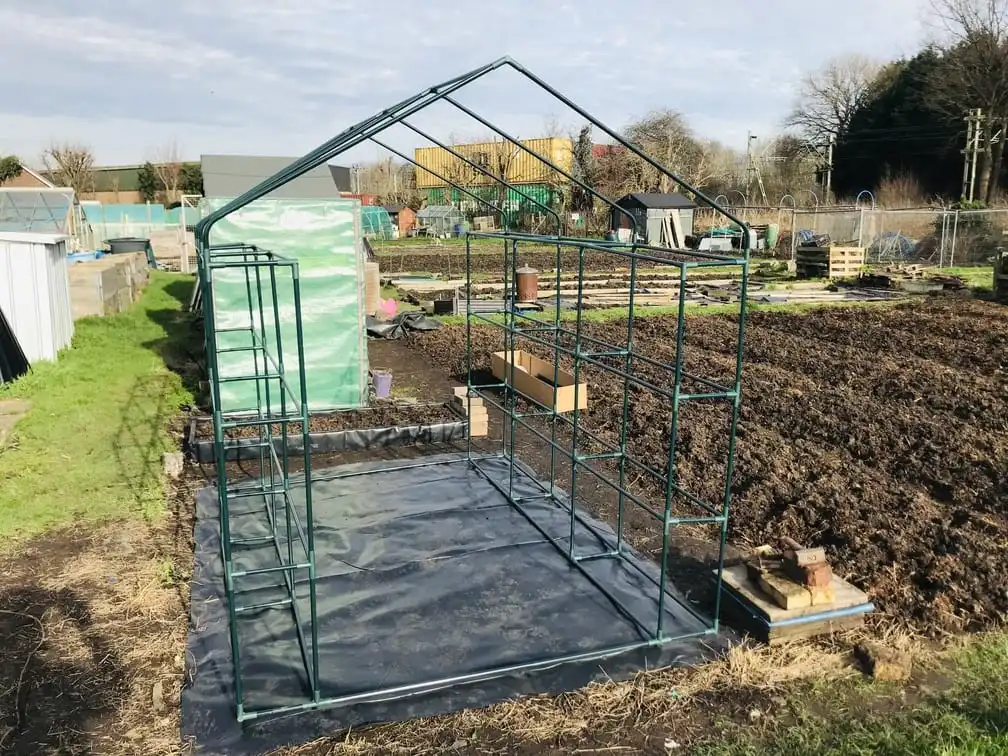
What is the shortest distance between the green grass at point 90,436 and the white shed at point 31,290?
0.35 m

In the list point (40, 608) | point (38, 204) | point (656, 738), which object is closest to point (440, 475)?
point (40, 608)

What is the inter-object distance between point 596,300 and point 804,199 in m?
28.0

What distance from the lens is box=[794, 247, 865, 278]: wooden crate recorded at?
22.0 metres

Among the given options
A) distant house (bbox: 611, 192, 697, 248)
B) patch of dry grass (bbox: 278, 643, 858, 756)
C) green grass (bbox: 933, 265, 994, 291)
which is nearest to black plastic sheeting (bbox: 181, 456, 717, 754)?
patch of dry grass (bbox: 278, 643, 858, 756)

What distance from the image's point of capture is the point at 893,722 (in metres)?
3.54

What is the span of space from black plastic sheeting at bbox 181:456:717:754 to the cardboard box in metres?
1.85

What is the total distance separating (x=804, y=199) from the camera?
40.8 meters

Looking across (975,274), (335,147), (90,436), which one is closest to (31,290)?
(90,436)

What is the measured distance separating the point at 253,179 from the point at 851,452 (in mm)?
7406

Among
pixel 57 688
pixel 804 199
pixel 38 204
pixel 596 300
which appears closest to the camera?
pixel 57 688

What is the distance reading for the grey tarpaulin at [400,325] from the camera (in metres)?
13.5

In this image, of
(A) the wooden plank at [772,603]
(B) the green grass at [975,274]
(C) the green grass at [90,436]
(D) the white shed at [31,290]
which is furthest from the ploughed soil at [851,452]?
(B) the green grass at [975,274]

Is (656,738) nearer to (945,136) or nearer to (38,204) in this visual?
(38,204)

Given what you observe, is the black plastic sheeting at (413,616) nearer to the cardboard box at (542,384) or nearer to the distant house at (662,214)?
the cardboard box at (542,384)
